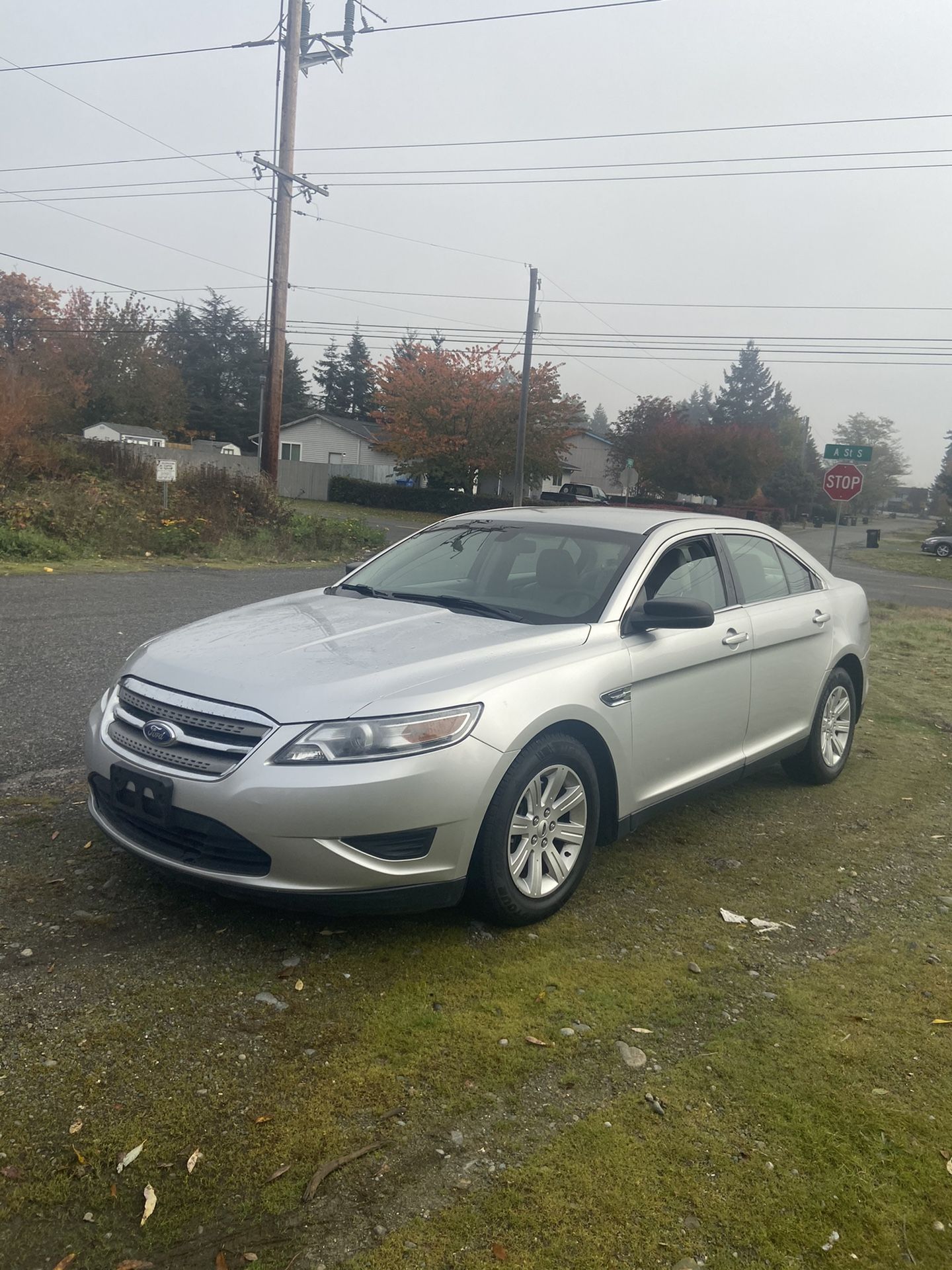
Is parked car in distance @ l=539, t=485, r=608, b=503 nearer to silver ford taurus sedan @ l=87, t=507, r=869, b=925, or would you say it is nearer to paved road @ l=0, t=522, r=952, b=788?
paved road @ l=0, t=522, r=952, b=788

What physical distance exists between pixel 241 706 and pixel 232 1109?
1.27m

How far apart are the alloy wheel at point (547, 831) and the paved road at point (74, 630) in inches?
113

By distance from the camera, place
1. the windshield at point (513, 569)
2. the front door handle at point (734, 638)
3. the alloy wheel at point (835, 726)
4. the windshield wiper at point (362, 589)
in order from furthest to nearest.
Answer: the alloy wheel at point (835, 726) < the windshield wiper at point (362, 589) < the front door handle at point (734, 638) < the windshield at point (513, 569)

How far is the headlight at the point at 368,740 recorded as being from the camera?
3.31m

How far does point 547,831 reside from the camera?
3844mm

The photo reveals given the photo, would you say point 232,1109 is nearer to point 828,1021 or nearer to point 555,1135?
point 555,1135

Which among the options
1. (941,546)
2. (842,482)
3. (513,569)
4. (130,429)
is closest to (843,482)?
(842,482)

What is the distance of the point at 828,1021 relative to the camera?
3361 millimetres

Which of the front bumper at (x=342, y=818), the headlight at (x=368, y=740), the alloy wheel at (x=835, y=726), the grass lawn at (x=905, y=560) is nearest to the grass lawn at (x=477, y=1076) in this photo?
the front bumper at (x=342, y=818)

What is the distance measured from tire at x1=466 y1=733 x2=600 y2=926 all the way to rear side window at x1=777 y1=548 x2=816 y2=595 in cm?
237

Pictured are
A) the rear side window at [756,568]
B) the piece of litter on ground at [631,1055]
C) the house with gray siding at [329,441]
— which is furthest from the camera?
the house with gray siding at [329,441]

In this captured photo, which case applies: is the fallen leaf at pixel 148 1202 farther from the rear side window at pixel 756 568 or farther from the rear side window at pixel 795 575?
the rear side window at pixel 795 575

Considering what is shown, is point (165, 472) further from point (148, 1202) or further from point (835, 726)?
point (148, 1202)

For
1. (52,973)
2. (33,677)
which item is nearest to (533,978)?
(52,973)
